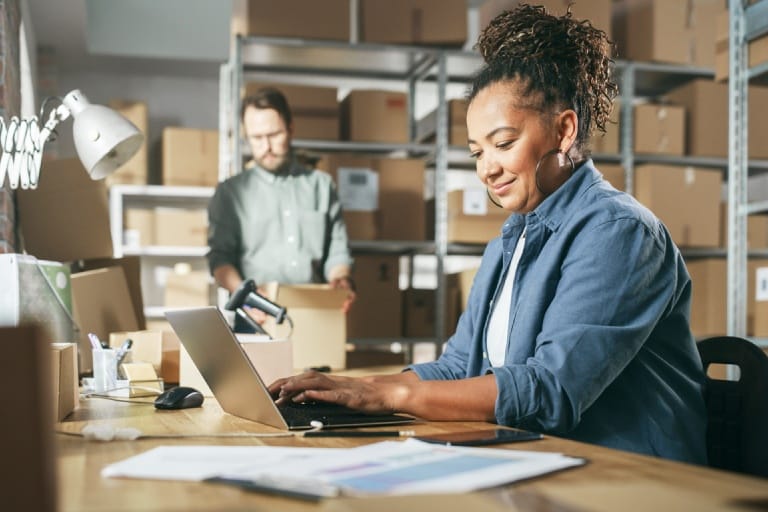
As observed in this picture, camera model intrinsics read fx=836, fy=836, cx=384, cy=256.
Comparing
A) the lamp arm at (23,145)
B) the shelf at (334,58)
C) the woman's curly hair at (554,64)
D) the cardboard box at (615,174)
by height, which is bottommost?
the lamp arm at (23,145)

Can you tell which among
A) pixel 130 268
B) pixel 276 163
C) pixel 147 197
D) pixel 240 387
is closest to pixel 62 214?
pixel 130 268

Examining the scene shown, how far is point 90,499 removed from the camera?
633 mm

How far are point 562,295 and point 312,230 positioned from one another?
2.20 meters

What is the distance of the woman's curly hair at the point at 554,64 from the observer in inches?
51.1

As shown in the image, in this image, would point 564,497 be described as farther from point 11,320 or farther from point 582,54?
point 11,320

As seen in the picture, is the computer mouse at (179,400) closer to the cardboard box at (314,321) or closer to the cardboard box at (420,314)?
the cardboard box at (314,321)

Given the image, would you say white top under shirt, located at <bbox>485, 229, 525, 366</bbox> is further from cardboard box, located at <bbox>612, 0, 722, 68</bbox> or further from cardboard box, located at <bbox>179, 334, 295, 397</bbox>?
cardboard box, located at <bbox>612, 0, 722, 68</bbox>

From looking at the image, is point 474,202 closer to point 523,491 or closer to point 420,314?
point 420,314

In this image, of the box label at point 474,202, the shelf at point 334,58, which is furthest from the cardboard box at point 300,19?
the box label at point 474,202

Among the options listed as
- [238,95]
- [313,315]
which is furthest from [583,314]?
[238,95]

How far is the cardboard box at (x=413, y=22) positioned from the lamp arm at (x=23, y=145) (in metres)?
2.52

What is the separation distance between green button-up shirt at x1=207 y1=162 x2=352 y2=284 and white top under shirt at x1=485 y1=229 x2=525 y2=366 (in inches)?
72.9

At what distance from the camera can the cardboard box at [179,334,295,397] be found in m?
1.54

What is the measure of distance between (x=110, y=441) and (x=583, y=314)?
610 millimetres
